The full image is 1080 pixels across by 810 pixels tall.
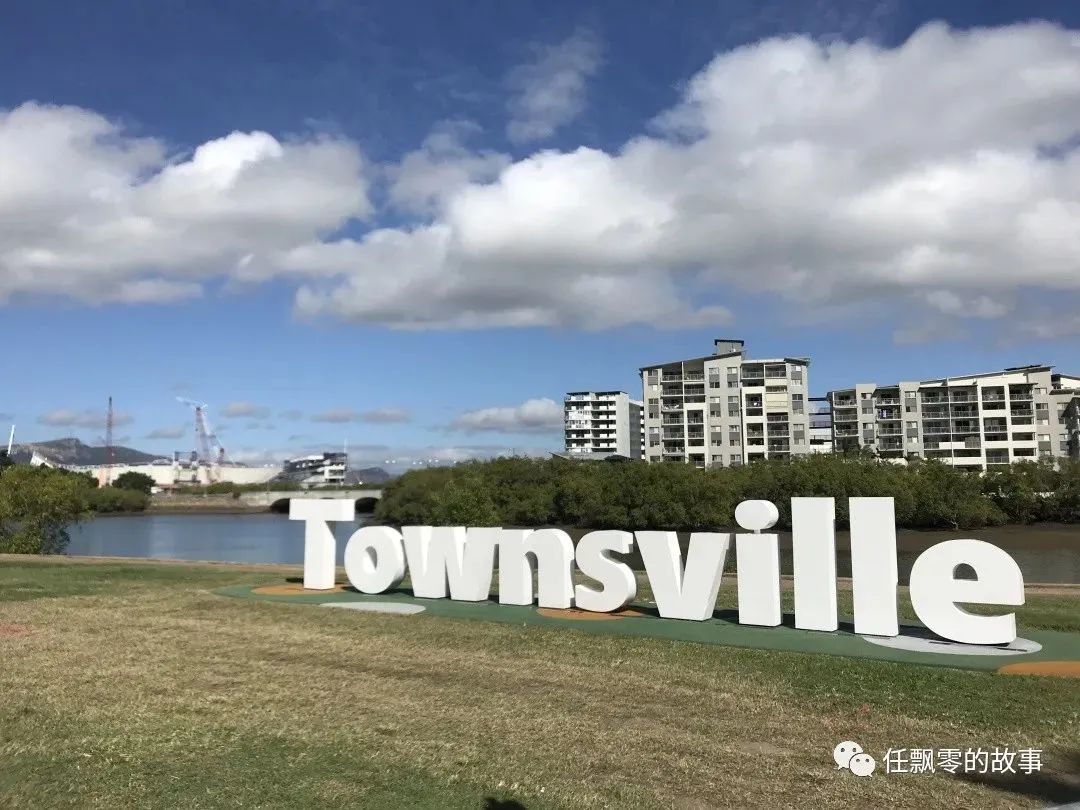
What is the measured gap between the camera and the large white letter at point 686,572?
15.0 meters

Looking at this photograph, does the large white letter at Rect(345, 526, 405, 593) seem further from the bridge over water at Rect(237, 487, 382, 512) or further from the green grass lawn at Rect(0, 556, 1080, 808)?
the bridge over water at Rect(237, 487, 382, 512)

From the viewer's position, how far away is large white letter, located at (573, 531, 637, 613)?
15961mm

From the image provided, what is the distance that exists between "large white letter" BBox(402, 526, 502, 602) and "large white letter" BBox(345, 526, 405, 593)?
298mm

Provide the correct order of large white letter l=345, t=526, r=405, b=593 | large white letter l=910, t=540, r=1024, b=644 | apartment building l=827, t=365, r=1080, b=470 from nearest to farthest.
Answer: large white letter l=910, t=540, r=1024, b=644, large white letter l=345, t=526, r=405, b=593, apartment building l=827, t=365, r=1080, b=470

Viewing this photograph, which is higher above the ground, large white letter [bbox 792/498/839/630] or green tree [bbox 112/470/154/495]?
green tree [bbox 112/470/154/495]

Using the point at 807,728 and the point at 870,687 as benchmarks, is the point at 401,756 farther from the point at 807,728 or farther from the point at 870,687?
A: the point at 870,687

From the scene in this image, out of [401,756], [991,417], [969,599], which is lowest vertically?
[401,756]

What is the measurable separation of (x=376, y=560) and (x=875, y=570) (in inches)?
413

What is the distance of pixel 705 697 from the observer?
32.4ft

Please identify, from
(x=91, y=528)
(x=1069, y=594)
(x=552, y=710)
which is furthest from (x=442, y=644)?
(x=91, y=528)

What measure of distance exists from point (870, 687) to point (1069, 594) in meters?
11.9

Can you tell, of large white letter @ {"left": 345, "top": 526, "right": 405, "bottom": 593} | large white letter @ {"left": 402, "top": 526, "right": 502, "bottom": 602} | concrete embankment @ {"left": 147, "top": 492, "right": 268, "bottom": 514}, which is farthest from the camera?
concrete embankment @ {"left": 147, "top": 492, "right": 268, "bottom": 514}

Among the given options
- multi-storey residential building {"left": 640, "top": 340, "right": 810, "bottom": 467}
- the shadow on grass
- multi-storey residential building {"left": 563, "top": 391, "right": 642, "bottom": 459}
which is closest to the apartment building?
multi-storey residential building {"left": 640, "top": 340, "right": 810, "bottom": 467}

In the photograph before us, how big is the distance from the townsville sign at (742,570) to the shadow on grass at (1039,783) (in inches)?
203
